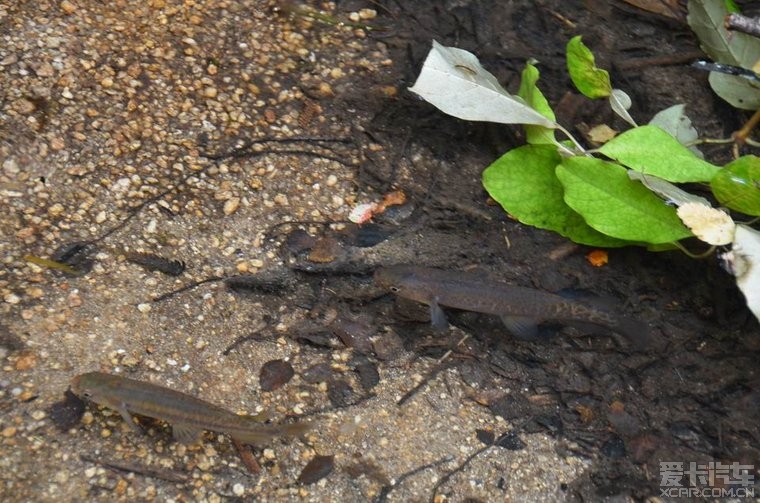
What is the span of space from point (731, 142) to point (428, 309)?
192 cm

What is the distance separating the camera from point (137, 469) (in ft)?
10.9

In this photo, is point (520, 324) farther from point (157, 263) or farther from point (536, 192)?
point (157, 263)

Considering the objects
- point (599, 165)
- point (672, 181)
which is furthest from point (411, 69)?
point (672, 181)

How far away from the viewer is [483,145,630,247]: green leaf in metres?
4.16

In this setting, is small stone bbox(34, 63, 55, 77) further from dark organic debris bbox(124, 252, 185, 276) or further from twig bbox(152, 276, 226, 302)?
twig bbox(152, 276, 226, 302)

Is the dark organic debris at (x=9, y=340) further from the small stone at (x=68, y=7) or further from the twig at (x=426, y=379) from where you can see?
the small stone at (x=68, y=7)

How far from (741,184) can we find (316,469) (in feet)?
7.48

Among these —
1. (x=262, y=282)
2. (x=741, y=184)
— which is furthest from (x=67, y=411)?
(x=741, y=184)

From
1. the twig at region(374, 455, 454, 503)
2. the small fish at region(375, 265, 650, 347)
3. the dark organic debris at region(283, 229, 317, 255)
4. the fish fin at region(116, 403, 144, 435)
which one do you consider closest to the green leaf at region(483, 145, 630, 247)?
the small fish at region(375, 265, 650, 347)

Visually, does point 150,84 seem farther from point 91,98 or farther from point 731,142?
point 731,142

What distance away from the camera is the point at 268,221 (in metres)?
4.14

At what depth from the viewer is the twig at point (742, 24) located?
158 inches

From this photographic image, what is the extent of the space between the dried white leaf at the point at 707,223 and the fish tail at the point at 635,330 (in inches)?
18.6

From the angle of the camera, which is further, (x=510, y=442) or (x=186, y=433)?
(x=510, y=442)
